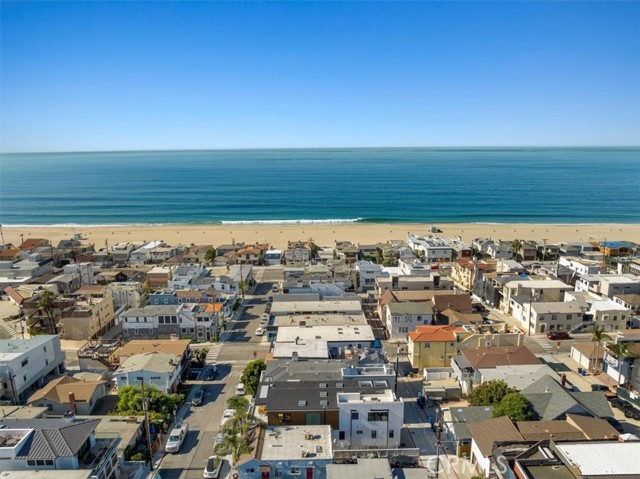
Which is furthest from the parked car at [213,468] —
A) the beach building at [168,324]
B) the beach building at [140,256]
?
the beach building at [140,256]

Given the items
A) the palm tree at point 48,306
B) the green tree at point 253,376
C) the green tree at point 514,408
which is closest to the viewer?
the green tree at point 514,408

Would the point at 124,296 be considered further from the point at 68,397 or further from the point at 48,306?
the point at 68,397

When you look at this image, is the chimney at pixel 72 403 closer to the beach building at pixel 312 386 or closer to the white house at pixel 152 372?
the white house at pixel 152 372

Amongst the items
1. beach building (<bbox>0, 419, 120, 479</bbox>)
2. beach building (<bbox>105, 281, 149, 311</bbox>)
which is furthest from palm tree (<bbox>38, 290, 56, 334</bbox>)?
Answer: beach building (<bbox>0, 419, 120, 479</bbox>)

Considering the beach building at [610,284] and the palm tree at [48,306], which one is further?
the beach building at [610,284]

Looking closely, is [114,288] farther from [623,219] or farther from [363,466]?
[623,219]

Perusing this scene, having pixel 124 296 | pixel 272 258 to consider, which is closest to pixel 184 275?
pixel 124 296
